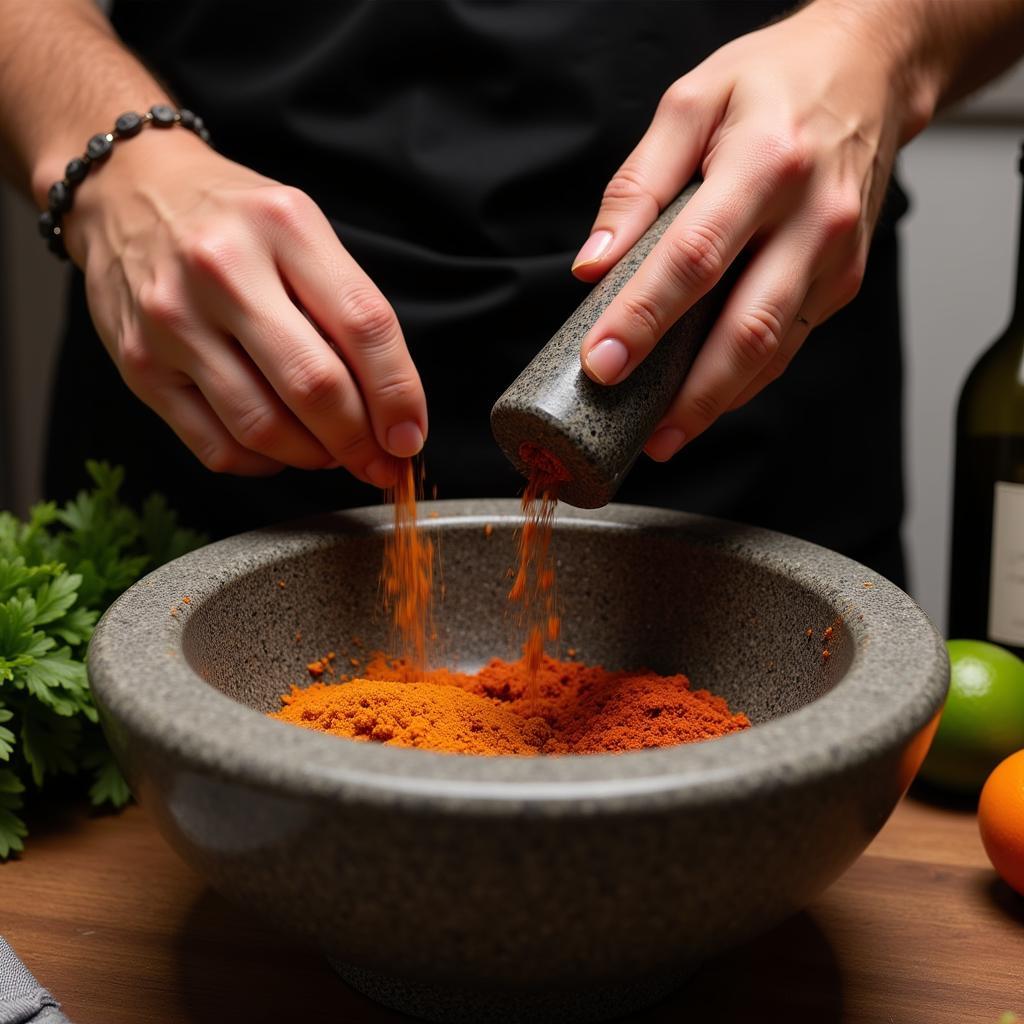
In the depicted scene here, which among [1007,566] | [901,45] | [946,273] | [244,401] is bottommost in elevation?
[1007,566]

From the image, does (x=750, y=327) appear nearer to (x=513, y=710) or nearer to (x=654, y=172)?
(x=654, y=172)

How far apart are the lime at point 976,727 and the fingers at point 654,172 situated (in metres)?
0.46

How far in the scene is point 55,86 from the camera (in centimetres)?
113

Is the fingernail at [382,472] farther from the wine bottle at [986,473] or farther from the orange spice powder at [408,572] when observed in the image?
the wine bottle at [986,473]

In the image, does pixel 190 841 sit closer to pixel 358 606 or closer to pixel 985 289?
pixel 358 606

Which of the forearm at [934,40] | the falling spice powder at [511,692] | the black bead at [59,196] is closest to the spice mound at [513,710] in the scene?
the falling spice powder at [511,692]

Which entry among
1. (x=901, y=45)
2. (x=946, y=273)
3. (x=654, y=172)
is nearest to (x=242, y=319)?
(x=654, y=172)

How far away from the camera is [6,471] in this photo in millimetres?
2588

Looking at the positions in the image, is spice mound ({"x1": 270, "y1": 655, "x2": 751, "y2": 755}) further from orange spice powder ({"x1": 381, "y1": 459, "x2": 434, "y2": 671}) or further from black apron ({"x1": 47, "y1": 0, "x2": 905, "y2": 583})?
black apron ({"x1": 47, "y1": 0, "x2": 905, "y2": 583})

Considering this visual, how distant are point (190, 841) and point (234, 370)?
0.42 m

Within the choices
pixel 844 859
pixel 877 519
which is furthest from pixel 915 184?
pixel 844 859

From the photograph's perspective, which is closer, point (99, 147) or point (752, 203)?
point (752, 203)

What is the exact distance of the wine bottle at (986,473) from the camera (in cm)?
120

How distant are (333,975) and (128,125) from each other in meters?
0.74
